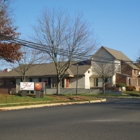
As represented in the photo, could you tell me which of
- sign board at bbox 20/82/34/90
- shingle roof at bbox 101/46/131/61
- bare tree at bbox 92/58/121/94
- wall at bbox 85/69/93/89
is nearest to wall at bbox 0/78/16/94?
wall at bbox 85/69/93/89

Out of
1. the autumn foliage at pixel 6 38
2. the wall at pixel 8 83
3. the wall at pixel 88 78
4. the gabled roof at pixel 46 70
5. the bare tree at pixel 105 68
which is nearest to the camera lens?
the autumn foliage at pixel 6 38

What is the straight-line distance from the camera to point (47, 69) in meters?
56.1

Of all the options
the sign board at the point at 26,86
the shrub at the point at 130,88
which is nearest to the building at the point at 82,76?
the shrub at the point at 130,88

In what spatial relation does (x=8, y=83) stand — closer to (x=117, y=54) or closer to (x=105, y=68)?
(x=105, y=68)

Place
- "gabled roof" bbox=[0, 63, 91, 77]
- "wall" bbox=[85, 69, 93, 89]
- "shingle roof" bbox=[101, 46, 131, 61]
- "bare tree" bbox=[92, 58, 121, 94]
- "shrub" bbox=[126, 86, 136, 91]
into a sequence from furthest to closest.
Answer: "shingle roof" bbox=[101, 46, 131, 61]
"shrub" bbox=[126, 86, 136, 91]
"wall" bbox=[85, 69, 93, 89]
"gabled roof" bbox=[0, 63, 91, 77]
"bare tree" bbox=[92, 58, 121, 94]

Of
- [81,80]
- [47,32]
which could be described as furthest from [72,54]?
[81,80]

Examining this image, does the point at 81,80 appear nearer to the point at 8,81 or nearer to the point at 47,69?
the point at 47,69

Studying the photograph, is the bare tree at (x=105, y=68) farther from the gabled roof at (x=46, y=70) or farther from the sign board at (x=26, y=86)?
the sign board at (x=26, y=86)

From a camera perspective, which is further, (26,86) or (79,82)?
(79,82)

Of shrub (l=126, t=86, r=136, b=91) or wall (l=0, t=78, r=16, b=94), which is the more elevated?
wall (l=0, t=78, r=16, b=94)

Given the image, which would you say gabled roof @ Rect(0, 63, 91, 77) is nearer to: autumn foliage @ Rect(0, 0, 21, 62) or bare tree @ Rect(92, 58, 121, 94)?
bare tree @ Rect(92, 58, 121, 94)

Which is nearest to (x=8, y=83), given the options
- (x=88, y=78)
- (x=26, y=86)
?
(x=88, y=78)

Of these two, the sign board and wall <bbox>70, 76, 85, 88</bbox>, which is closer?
the sign board

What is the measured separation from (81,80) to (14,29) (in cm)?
2951
